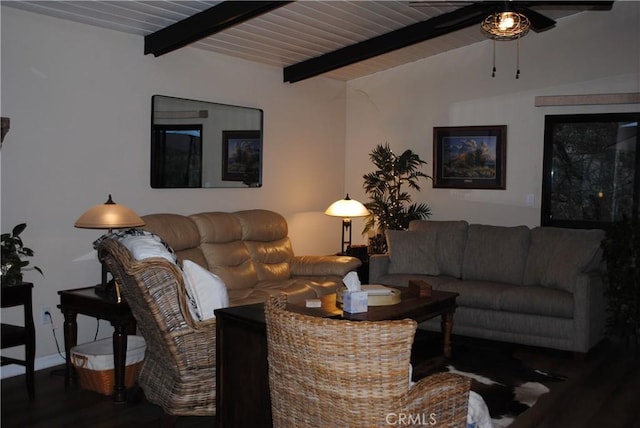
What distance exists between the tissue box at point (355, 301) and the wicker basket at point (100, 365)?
1468 mm

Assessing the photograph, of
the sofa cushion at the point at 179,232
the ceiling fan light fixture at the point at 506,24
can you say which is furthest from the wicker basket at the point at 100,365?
the ceiling fan light fixture at the point at 506,24

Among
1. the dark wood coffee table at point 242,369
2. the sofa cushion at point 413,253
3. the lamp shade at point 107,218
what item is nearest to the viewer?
the dark wood coffee table at point 242,369

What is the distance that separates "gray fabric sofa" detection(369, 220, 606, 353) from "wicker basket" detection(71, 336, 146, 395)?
8.07 ft

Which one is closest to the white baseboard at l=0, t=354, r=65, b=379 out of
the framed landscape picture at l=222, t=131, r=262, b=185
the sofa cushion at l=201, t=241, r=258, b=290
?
the sofa cushion at l=201, t=241, r=258, b=290

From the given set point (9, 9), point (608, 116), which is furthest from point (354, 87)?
point (9, 9)

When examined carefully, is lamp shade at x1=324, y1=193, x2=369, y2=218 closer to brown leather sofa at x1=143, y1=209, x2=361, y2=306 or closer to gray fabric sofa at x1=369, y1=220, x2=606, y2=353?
gray fabric sofa at x1=369, y1=220, x2=606, y2=353

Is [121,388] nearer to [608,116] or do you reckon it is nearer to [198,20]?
[198,20]

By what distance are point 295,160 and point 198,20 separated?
232cm

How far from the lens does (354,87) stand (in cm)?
742

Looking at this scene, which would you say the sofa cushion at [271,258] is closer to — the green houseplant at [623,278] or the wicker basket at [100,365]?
the wicker basket at [100,365]

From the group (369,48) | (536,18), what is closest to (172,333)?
(536,18)

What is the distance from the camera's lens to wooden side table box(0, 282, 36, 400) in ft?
12.1

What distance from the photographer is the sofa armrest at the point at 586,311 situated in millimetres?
4672

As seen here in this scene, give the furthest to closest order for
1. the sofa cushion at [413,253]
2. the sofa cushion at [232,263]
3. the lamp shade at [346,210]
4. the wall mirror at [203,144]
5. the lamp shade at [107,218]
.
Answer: the lamp shade at [346,210], the sofa cushion at [413,253], the wall mirror at [203,144], the sofa cushion at [232,263], the lamp shade at [107,218]
